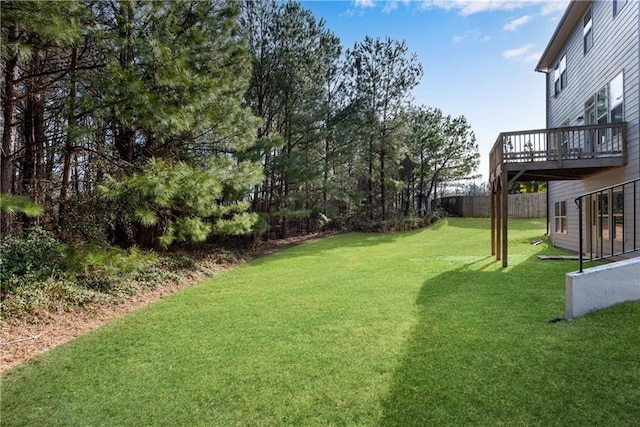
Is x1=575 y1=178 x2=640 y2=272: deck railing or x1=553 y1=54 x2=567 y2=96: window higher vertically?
x1=553 y1=54 x2=567 y2=96: window

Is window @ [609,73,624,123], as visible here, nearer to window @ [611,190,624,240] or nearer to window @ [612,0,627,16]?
window @ [612,0,627,16]

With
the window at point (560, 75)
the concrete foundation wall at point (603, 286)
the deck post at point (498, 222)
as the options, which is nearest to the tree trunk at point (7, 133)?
the concrete foundation wall at point (603, 286)

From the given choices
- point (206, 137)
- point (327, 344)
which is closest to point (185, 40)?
point (206, 137)

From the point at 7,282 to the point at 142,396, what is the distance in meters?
3.30

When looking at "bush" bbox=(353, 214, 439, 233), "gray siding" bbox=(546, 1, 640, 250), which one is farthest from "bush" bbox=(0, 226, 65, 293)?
"bush" bbox=(353, 214, 439, 233)

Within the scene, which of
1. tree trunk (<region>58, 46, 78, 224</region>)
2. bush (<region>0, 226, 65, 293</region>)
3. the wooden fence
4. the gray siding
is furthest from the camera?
the wooden fence

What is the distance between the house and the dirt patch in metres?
7.57

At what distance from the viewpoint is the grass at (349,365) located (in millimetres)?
2418

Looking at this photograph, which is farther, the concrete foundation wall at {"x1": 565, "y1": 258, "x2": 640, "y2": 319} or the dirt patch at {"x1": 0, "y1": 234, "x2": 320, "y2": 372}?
the dirt patch at {"x1": 0, "y1": 234, "x2": 320, "y2": 372}

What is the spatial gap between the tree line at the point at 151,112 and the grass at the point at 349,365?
173cm

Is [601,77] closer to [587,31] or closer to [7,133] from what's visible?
[587,31]

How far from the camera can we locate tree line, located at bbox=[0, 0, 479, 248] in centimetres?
520

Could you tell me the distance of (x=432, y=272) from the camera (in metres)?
7.34

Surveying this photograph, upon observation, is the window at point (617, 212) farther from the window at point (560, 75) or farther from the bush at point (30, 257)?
the bush at point (30, 257)
